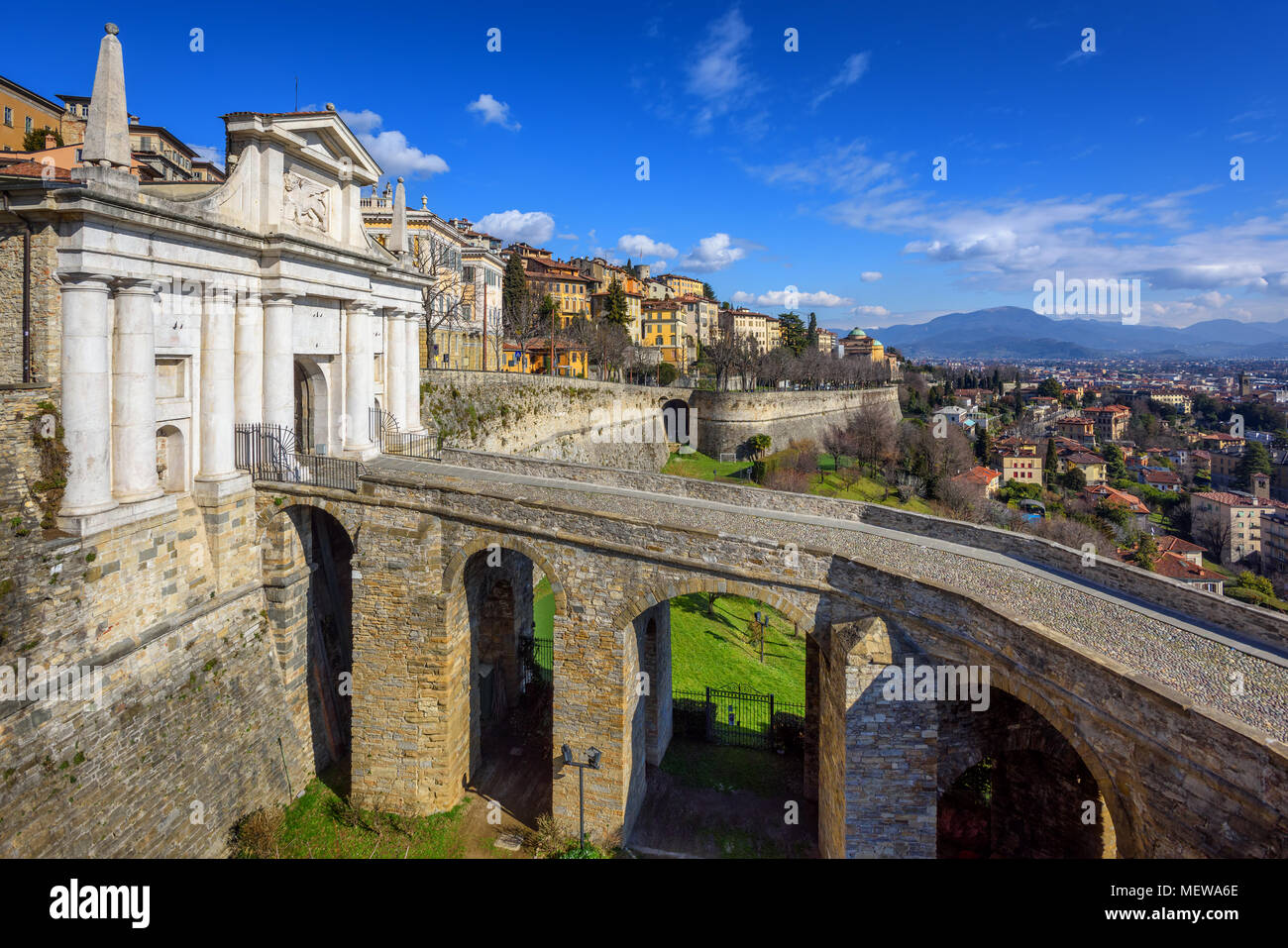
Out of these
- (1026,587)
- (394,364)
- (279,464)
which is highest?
(394,364)

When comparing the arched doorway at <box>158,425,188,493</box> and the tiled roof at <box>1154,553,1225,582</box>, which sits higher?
the arched doorway at <box>158,425,188,493</box>

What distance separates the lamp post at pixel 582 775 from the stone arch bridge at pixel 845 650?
0.59 ft

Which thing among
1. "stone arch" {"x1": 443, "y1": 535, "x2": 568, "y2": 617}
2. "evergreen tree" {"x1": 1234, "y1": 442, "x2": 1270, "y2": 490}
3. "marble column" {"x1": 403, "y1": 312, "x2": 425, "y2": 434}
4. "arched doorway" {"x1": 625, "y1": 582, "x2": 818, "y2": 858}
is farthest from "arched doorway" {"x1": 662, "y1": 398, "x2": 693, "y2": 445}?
"evergreen tree" {"x1": 1234, "y1": 442, "x2": 1270, "y2": 490}

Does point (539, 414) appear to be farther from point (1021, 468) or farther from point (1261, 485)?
point (1261, 485)

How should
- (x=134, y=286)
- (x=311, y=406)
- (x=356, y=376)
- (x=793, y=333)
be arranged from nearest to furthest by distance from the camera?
1. (x=134, y=286)
2. (x=356, y=376)
3. (x=311, y=406)
4. (x=793, y=333)

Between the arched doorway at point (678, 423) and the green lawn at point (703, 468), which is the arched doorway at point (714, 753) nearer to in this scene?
the green lawn at point (703, 468)

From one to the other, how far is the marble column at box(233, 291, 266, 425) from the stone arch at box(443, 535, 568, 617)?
624 cm

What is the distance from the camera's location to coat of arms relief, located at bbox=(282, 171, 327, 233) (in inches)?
677

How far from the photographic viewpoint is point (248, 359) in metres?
16.3

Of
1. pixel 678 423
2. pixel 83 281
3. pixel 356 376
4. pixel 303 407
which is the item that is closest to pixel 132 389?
pixel 83 281

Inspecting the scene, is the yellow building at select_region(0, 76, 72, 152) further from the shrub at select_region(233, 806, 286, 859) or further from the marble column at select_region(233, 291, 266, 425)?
the shrub at select_region(233, 806, 286, 859)

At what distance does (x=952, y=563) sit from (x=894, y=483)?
49.3 metres

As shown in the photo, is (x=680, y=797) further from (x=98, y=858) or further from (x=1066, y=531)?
(x=1066, y=531)

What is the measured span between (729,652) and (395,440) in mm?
13263
